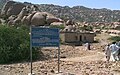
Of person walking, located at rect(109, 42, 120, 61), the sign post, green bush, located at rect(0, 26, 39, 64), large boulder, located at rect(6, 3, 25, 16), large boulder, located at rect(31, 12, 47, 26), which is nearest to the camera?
the sign post

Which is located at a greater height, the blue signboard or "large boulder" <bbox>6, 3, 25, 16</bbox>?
"large boulder" <bbox>6, 3, 25, 16</bbox>

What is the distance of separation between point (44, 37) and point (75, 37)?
33213mm

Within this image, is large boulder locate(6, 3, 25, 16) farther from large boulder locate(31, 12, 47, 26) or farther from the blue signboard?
the blue signboard

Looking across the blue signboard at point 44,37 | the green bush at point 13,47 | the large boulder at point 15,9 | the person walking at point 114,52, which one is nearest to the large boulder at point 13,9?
the large boulder at point 15,9

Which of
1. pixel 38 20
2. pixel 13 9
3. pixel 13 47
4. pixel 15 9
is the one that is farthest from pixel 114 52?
pixel 13 9

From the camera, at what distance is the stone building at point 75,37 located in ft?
154

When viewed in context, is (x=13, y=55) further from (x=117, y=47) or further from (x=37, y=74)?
(x=37, y=74)

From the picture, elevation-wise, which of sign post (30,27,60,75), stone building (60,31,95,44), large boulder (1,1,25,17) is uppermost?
large boulder (1,1,25,17)

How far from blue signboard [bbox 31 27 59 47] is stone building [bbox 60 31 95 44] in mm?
29700

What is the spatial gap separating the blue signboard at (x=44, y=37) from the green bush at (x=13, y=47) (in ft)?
27.3

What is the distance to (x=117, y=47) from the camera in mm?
22188

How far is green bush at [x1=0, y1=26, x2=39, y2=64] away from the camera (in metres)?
24.0

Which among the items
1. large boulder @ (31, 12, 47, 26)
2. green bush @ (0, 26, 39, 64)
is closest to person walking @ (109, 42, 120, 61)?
green bush @ (0, 26, 39, 64)

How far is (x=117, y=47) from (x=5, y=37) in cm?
849
